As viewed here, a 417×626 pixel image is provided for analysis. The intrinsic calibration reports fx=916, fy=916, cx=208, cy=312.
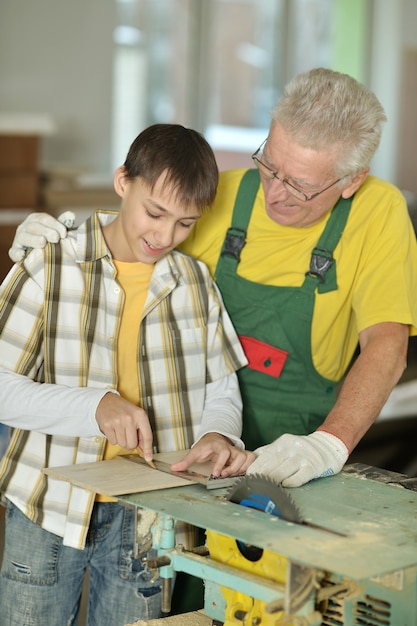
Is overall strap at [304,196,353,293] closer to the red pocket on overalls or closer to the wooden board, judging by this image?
the red pocket on overalls

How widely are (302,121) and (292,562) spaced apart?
1112 mm

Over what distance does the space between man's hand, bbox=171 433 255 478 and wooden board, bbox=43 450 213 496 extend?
2 cm

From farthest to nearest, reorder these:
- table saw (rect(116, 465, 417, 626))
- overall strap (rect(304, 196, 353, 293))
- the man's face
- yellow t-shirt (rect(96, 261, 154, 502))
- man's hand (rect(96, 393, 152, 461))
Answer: overall strap (rect(304, 196, 353, 293)) < the man's face < yellow t-shirt (rect(96, 261, 154, 502)) < man's hand (rect(96, 393, 152, 461)) < table saw (rect(116, 465, 417, 626))

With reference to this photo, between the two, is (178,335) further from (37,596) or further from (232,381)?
(37,596)

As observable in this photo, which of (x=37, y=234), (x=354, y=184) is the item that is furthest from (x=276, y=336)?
(x=37, y=234)

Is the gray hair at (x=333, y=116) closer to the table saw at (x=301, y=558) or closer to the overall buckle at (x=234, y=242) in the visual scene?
the overall buckle at (x=234, y=242)

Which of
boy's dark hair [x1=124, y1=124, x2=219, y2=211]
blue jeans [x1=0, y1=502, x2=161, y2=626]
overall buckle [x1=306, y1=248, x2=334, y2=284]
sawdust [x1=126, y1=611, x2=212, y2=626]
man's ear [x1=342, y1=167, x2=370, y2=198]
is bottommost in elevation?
blue jeans [x1=0, y1=502, x2=161, y2=626]

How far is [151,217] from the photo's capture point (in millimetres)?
1903

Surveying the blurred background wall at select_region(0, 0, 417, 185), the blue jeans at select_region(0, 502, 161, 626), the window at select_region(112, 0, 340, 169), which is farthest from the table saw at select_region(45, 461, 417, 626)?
the window at select_region(112, 0, 340, 169)

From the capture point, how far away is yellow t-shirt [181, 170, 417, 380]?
2.16 meters

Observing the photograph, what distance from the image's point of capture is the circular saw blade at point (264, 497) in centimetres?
151

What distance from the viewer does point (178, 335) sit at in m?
2.03

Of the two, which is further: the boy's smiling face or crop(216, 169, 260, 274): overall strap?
crop(216, 169, 260, 274): overall strap

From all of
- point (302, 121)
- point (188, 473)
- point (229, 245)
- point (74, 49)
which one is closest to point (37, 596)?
point (188, 473)
